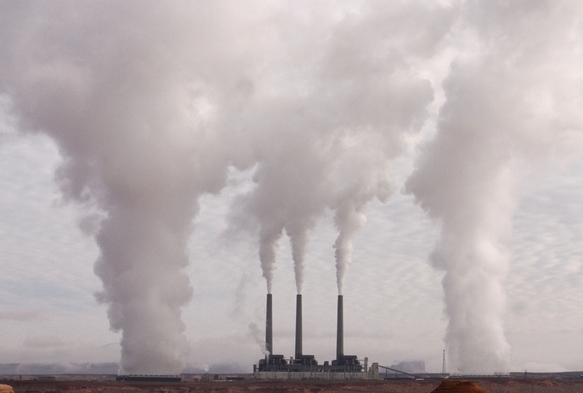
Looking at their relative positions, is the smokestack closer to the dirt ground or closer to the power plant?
the power plant

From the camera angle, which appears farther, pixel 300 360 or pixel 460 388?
pixel 300 360

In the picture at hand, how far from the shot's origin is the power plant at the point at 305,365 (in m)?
174

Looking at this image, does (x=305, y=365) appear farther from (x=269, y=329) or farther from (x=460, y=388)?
(x=460, y=388)

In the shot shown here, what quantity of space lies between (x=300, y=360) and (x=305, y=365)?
2.43 metres

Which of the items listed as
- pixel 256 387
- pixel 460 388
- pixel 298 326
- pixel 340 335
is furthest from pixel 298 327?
pixel 460 388

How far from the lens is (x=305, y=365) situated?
6919 inches

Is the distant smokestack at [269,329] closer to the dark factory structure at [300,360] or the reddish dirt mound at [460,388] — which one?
the dark factory structure at [300,360]

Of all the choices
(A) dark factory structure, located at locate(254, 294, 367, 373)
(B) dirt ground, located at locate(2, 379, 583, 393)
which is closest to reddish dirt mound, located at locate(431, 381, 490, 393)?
(B) dirt ground, located at locate(2, 379, 583, 393)

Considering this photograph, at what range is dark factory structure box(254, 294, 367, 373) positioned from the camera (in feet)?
573

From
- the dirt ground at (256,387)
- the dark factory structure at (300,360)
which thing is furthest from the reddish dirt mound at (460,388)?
the dark factory structure at (300,360)

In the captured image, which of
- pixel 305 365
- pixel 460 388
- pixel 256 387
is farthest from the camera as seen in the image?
pixel 305 365

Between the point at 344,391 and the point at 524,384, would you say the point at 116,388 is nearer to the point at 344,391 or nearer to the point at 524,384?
the point at 344,391

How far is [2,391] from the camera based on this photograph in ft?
174

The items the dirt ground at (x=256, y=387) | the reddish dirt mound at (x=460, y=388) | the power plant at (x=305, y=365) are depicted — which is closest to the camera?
the reddish dirt mound at (x=460, y=388)
